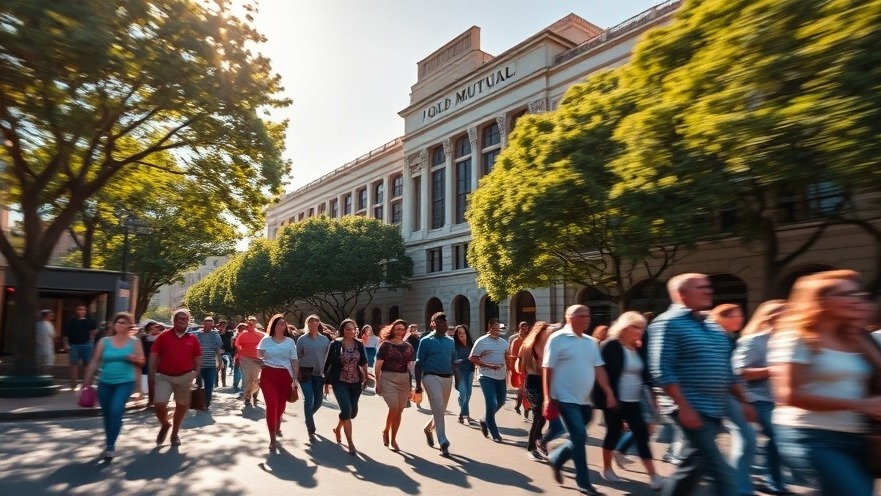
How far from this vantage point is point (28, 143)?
14602 mm

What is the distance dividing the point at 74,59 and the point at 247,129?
4896 mm

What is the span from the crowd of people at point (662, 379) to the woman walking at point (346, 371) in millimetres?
16

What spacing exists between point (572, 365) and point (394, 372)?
2.75 meters

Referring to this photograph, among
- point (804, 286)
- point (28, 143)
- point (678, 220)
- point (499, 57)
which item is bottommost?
point (804, 286)

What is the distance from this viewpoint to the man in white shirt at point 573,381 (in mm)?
6090

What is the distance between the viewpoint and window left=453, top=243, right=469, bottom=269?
39019 millimetres

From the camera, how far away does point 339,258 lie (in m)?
41.8

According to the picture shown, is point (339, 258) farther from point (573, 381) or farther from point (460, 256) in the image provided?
point (573, 381)

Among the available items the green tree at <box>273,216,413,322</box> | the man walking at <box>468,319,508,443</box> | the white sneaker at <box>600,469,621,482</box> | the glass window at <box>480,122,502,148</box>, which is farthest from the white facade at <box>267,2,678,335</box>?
the white sneaker at <box>600,469,621,482</box>

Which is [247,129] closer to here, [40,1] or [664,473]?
[40,1]

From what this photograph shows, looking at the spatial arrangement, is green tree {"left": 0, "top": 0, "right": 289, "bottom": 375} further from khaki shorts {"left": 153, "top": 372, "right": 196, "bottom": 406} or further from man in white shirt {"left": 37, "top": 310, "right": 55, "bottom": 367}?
khaki shorts {"left": 153, "top": 372, "right": 196, "bottom": 406}

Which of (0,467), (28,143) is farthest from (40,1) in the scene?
(0,467)

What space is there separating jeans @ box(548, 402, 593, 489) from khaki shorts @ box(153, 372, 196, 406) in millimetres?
4780

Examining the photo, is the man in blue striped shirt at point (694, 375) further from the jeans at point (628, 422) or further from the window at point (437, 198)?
the window at point (437, 198)
